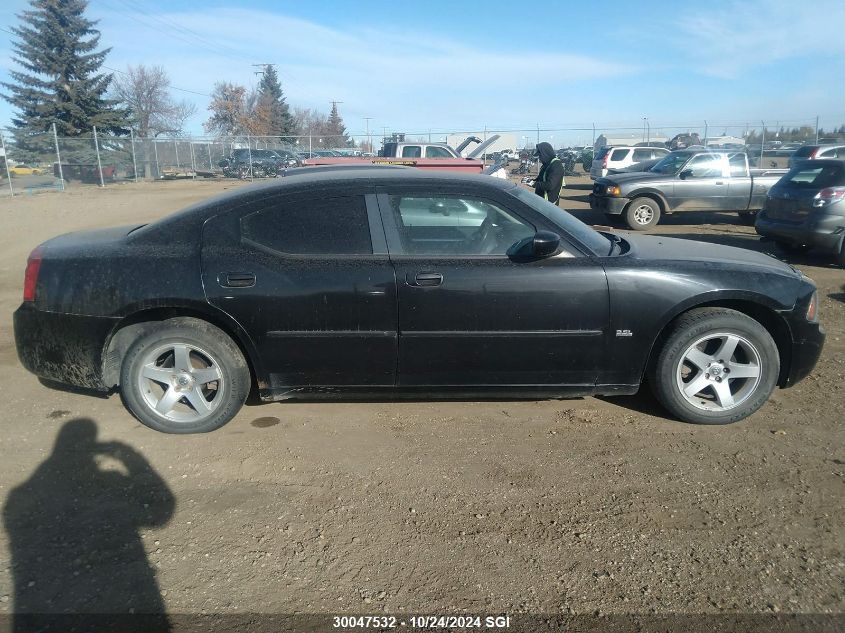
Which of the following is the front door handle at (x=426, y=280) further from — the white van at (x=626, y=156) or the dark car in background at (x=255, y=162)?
the dark car in background at (x=255, y=162)

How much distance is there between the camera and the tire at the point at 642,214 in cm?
1350

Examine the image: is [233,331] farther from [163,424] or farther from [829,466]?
[829,466]

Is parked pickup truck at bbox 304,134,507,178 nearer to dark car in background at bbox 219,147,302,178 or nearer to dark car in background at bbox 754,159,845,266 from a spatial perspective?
dark car in background at bbox 754,159,845,266

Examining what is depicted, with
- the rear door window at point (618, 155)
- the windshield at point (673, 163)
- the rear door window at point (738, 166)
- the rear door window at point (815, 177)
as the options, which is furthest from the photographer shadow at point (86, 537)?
the rear door window at point (618, 155)

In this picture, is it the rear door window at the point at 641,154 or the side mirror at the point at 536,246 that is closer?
the side mirror at the point at 536,246

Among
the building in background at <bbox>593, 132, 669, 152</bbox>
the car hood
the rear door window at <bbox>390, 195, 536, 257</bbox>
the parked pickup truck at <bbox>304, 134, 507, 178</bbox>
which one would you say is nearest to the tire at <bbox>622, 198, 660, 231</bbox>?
the parked pickup truck at <bbox>304, 134, 507, 178</bbox>

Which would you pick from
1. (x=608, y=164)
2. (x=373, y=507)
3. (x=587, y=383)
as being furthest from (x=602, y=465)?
(x=608, y=164)

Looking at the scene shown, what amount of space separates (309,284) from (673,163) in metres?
12.9

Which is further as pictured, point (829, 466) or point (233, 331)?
point (233, 331)

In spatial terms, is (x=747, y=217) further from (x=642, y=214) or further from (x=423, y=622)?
(x=423, y=622)

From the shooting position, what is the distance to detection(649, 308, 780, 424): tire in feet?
12.8

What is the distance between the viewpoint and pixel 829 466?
3.50m

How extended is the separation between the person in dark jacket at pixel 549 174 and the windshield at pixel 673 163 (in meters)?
5.87

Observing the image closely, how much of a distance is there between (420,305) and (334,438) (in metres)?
0.97
